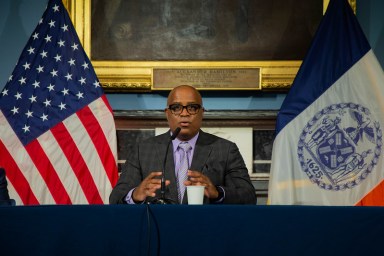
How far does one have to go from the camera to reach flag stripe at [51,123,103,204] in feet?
13.8

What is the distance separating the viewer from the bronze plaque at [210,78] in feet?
15.0

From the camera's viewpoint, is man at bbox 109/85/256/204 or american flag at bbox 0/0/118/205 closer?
man at bbox 109/85/256/204

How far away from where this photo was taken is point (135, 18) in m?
4.69

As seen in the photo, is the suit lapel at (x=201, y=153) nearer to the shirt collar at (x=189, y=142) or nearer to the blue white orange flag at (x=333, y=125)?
the shirt collar at (x=189, y=142)

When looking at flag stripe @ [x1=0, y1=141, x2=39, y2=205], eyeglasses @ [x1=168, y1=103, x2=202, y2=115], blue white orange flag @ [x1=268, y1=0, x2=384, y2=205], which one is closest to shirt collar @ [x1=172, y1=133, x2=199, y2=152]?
eyeglasses @ [x1=168, y1=103, x2=202, y2=115]

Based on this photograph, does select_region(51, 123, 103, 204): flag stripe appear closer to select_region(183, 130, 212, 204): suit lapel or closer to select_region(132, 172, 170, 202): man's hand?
select_region(183, 130, 212, 204): suit lapel

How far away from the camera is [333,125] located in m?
4.12

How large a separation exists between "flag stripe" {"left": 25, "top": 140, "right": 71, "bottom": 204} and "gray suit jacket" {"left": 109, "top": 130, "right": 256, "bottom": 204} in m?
1.00

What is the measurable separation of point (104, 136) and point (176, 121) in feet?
3.52

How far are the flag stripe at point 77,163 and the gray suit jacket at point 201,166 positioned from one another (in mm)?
907

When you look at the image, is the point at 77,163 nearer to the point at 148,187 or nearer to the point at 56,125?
the point at 56,125

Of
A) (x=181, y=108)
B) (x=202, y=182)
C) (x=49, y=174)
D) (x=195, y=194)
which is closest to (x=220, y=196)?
(x=202, y=182)

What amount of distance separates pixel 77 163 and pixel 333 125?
1813 millimetres

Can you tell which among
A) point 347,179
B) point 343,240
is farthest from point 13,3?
point 343,240
